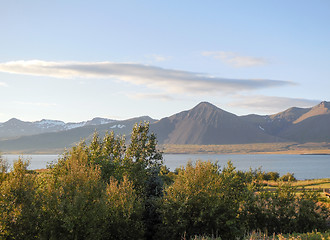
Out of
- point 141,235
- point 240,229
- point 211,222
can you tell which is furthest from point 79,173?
point 240,229

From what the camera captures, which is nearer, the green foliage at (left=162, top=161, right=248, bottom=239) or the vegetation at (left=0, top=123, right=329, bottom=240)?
the vegetation at (left=0, top=123, right=329, bottom=240)

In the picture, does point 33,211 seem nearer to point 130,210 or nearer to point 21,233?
point 21,233

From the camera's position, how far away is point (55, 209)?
31.1m

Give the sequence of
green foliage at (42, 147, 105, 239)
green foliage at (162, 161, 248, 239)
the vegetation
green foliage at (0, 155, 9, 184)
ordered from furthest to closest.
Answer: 1. green foliage at (162, 161, 248, 239)
2. green foliage at (0, 155, 9, 184)
3. green foliage at (42, 147, 105, 239)
4. the vegetation

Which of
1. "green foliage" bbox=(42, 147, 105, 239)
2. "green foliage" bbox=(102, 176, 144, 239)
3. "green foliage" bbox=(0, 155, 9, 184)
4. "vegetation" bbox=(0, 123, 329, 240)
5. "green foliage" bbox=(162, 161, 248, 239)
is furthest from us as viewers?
"green foliage" bbox=(162, 161, 248, 239)

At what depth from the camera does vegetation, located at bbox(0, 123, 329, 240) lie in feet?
99.8

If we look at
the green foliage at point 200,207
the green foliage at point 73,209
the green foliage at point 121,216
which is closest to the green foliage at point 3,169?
the green foliage at point 73,209

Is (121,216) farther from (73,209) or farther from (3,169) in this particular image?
(3,169)

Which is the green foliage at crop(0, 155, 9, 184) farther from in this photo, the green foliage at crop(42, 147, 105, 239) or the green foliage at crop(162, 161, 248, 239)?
the green foliage at crop(162, 161, 248, 239)

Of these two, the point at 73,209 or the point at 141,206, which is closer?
the point at 73,209

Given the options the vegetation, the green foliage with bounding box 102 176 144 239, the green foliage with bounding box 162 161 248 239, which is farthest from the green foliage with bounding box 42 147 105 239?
the green foliage with bounding box 162 161 248 239

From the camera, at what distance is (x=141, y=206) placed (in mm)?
36781

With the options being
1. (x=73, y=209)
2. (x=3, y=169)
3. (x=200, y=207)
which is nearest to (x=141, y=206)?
(x=200, y=207)

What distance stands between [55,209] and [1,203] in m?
4.16
